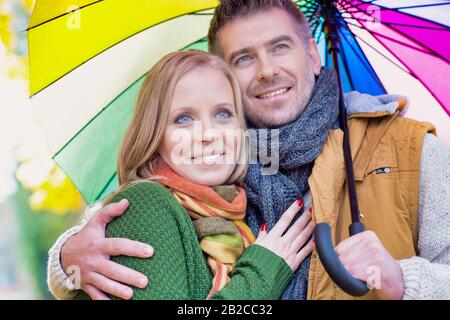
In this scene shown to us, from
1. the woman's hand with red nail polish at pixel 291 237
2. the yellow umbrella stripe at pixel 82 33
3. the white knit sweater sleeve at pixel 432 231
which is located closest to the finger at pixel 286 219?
the woman's hand with red nail polish at pixel 291 237

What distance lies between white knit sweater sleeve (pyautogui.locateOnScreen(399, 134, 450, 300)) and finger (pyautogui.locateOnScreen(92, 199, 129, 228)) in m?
0.93

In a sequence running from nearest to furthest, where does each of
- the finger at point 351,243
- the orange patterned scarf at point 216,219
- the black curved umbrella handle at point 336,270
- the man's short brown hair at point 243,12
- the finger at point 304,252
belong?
the black curved umbrella handle at point 336,270
the finger at point 351,243
the orange patterned scarf at point 216,219
the finger at point 304,252
the man's short brown hair at point 243,12

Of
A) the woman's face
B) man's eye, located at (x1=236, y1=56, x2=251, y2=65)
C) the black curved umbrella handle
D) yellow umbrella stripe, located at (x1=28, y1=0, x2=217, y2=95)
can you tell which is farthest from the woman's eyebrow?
the black curved umbrella handle

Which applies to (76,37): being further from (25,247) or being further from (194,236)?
(25,247)

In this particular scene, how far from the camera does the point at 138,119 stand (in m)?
2.32

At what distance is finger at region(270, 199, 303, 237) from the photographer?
2168 mm

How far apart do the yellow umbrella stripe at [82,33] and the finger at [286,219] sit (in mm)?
1018

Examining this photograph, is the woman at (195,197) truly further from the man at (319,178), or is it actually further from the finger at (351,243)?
the finger at (351,243)

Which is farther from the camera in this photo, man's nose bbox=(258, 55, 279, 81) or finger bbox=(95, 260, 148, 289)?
man's nose bbox=(258, 55, 279, 81)

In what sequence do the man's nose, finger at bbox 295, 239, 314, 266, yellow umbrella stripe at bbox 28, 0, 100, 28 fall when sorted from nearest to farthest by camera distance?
finger at bbox 295, 239, 314, 266, yellow umbrella stripe at bbox 28, 0, 100, 28, the man's nose

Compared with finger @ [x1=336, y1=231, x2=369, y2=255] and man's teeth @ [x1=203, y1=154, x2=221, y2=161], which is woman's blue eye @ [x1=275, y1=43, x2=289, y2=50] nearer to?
man's teeth @ [x1=203, y1=154, x2=221, y2=161]

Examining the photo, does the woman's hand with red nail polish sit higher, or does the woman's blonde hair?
the woman's blonde hair

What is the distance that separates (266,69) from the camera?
256 cm

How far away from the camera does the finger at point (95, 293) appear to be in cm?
199
